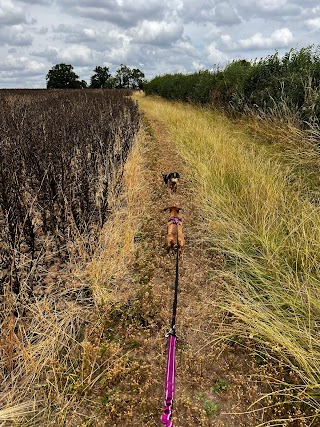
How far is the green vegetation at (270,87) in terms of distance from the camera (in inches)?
247

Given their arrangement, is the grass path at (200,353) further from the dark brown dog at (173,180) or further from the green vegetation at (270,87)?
the green vegetation at (270,87)

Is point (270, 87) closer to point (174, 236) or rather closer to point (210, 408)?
point (174, 236)

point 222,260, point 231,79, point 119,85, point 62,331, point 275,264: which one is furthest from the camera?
point 119,85

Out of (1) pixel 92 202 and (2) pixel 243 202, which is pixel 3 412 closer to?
(1) pixel 92 202

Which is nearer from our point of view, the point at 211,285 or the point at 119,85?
the point at 211,285

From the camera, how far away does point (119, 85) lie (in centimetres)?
5875

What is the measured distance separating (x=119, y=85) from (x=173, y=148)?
183ft

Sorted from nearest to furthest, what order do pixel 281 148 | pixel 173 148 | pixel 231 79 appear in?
pixel 281 148, pixel 173 148, pixel 231 79

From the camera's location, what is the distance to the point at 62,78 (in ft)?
171

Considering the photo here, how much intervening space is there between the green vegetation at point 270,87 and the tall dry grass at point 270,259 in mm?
1525

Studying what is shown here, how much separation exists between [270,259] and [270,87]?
22.1 ft

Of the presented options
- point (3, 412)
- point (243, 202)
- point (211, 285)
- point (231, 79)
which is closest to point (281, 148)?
point (243, 202)

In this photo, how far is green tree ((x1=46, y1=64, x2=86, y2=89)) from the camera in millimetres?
51562

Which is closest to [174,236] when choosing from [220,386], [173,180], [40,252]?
[40,252]
